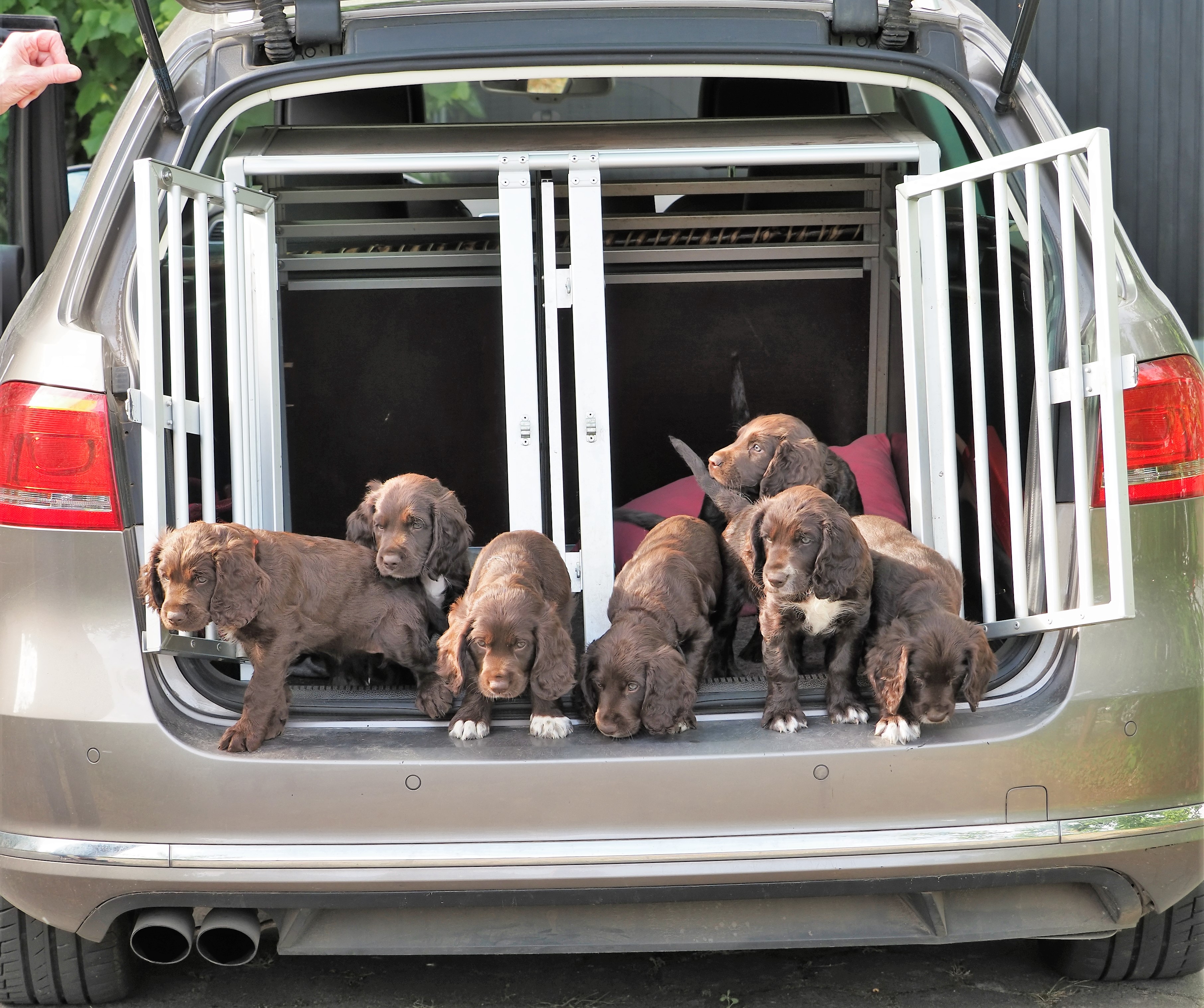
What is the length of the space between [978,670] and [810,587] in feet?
1.41

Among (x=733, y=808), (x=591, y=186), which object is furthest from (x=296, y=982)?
(x=591, y=186)

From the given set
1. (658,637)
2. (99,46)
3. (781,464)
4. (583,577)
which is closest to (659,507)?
(781,464)

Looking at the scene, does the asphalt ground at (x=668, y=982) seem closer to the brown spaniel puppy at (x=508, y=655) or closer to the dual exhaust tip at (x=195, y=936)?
the dual exhaust tip at (x=195, y=936)

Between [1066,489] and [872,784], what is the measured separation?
0.83 meters

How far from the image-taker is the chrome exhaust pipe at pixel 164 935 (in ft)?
8.55

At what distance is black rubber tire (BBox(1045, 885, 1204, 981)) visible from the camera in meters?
2.97

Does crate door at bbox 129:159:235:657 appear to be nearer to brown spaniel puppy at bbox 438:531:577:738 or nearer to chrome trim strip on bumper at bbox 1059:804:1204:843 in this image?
brown spaniel puppy at bbox 438:531:577:738

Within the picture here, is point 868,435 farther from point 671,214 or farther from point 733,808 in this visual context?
point 733,808

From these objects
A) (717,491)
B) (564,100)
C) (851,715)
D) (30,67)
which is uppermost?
(564,100)

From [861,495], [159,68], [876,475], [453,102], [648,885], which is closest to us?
[648,885]

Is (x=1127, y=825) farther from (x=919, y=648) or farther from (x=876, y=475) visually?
(x=876, y=475)

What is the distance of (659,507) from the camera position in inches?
182

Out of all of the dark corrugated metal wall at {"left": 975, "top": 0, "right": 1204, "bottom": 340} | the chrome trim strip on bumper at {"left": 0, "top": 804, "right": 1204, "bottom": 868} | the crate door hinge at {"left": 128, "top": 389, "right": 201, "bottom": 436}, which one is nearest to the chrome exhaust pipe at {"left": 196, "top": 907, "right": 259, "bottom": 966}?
the chrome trim strip on bumper at {"left": 0, "top": 804, "right": 1204, "bottom": 868}

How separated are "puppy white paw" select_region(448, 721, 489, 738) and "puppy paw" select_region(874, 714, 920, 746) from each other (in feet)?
2.73
